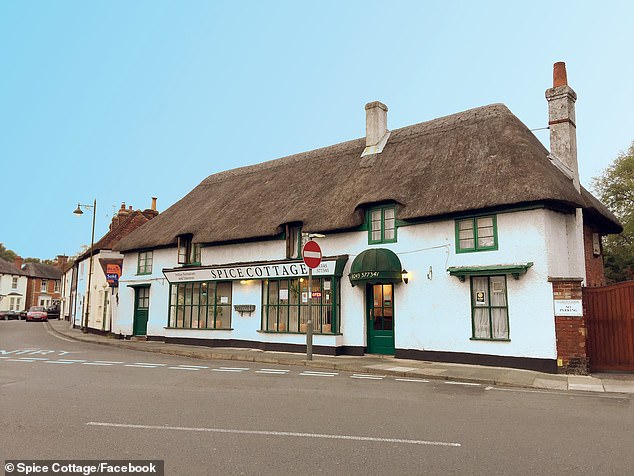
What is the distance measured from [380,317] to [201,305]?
8.74 m

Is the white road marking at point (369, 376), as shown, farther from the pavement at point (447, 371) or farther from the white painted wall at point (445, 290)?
the white painted wall at point (445, 290)

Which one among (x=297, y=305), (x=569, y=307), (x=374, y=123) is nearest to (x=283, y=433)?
(x=569, y=307)

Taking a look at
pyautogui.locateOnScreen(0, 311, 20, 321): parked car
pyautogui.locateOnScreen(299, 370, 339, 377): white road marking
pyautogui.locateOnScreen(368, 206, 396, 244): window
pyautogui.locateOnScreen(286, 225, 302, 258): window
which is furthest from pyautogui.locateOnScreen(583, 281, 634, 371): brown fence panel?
pyautogui.locateOnScreen(0, 311, 20, 321): parked car

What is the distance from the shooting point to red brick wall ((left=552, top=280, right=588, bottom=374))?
1241cm

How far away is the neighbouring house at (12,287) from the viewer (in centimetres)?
6675

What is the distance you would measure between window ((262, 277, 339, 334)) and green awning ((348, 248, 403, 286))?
145cm

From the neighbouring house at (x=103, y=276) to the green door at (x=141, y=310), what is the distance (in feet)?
6.04

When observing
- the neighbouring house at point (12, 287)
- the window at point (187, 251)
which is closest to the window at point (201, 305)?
the window at point (187, 251)

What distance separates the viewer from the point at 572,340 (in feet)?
41.0

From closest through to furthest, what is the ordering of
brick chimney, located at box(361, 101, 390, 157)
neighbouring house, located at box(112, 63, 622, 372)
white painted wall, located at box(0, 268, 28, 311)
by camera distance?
neighbouring house, located at box(112, 63, 622, 372) < brick chimney, located at box(361, 101, 390, 157) < white painted wall, located at box(0, 268, 28, 311)

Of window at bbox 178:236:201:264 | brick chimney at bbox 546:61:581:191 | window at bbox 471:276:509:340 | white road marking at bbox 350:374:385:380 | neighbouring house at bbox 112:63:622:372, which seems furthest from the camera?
window at bbox 178:236:201:264

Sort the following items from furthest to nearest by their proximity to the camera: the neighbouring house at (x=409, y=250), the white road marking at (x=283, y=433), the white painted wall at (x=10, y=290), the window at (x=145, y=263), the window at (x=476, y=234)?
the white painted wall at (x=10, y=290), the window at (x=145, y=263), the window at (x=476, y=234), the neighbouring house at (x=409, y=250), the white road marking at (x=283, y=433)

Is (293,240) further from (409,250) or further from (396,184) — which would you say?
(409,250)

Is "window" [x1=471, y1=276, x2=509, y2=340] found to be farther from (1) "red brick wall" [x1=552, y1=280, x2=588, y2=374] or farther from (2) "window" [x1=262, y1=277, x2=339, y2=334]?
(2) "window" [x1=262, y1=277, x2=339, y2=334]
